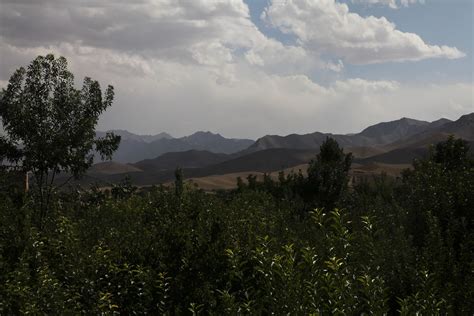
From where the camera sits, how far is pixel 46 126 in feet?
62.3

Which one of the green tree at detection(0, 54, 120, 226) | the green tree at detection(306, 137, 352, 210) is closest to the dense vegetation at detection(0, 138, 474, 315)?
the green tree at detection(0, 54, 120, 226)

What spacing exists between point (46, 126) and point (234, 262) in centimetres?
1414

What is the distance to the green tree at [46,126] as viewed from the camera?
1849 cm

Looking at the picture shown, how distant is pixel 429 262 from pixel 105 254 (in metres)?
6.55

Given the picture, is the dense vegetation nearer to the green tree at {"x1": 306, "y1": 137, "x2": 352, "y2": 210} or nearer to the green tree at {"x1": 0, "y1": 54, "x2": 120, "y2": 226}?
the green tree at {"x1": 0, "y1": 54, "x2": 120, "y2": 226}

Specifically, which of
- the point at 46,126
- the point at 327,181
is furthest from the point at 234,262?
the point at 327,181

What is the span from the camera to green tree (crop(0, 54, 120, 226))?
1849cm

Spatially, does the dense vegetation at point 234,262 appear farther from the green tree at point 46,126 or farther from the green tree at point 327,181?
the green tree at point 327,181

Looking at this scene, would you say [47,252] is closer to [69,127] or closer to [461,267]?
[461,267]

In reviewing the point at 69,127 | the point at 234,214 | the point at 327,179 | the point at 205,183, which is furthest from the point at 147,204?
the point at 205,183

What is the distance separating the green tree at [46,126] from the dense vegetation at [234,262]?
440 centimetres

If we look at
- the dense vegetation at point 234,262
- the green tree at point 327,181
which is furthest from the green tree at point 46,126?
the green tree at point 327,181

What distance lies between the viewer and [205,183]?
5477 inches

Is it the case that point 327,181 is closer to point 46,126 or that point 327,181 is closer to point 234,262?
point 46,126
